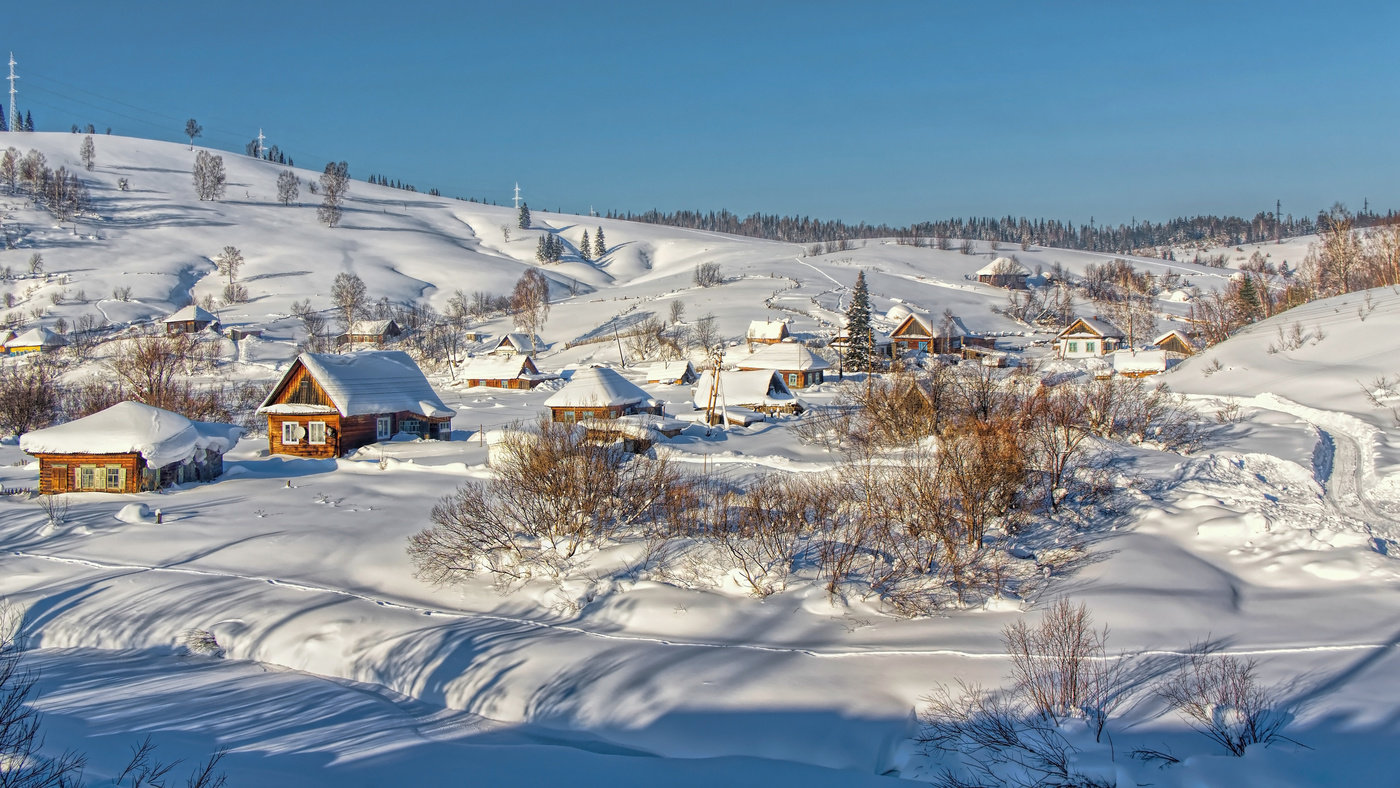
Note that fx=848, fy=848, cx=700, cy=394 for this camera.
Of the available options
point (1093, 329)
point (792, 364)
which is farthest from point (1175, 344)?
point (792, 364)

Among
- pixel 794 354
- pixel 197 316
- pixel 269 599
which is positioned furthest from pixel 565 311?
pixel 269 599

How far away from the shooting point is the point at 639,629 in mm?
17359

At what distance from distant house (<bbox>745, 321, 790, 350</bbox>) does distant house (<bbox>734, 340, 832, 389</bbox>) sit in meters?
15.8

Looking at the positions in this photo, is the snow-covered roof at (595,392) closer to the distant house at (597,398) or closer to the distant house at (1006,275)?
the distant house at (597,398)

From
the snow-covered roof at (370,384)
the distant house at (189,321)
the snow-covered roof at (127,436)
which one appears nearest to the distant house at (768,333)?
the snow-covered roof at (370,384)

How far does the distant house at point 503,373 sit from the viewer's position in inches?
2608

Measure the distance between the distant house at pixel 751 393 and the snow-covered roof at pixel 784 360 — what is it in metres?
10.2

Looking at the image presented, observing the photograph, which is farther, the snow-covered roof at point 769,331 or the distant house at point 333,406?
the snow-covered roof at point 769,331

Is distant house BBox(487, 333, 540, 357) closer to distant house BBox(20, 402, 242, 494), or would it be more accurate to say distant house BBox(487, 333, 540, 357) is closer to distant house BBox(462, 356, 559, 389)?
distant house BBox(462, 356, 559, 389)

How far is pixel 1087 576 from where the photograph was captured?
59.8ft

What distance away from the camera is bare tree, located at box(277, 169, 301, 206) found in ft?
553

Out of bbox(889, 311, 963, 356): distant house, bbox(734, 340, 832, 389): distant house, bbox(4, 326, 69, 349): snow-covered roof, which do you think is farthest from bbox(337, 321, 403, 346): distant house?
bbox(889, 311, 963, 356): distant house

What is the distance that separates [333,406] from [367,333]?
61.8 metres

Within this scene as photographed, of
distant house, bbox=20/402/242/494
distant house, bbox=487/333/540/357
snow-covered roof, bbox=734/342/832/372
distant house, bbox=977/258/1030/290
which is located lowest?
distant house, bbox=20/402/242/494
